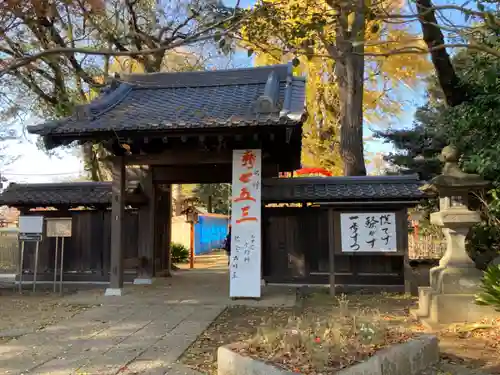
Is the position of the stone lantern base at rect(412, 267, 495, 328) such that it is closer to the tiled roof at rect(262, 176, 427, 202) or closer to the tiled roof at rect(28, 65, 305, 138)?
the tiled roof at rect(262, 176, 427, 202)

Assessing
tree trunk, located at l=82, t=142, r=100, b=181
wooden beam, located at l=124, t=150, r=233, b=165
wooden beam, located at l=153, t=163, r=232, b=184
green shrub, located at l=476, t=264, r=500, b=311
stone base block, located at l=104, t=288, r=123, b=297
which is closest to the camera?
green shrub, located at l=476, t=264, r=500, b=311

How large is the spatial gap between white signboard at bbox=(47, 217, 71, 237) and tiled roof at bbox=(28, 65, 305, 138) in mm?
2508

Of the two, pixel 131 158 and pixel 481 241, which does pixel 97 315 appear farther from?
pixel 481 241

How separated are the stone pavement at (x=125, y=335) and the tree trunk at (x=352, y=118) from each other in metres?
5.94

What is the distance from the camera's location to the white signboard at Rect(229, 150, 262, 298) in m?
9.22

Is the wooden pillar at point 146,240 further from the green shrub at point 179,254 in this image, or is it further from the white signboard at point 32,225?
the green shrub at point 179,254

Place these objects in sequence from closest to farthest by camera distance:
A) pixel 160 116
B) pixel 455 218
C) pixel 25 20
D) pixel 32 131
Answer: pixel 25 20
pixel 455 218
pixel 32 131
pixel 160 116

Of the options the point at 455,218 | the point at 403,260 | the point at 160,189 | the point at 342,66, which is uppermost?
the point at 342,66

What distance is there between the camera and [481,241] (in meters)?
12.3

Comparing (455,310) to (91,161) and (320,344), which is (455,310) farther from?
(91,161)

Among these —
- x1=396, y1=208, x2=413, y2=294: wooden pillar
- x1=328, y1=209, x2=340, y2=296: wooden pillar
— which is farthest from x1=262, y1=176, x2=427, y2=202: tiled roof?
x1=328, y1=209, x2=340, y2=296: wooden pillar

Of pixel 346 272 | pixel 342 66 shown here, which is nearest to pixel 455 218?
pixel 346 272

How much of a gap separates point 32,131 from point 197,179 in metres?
4.26

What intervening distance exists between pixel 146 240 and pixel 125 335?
533 cm
